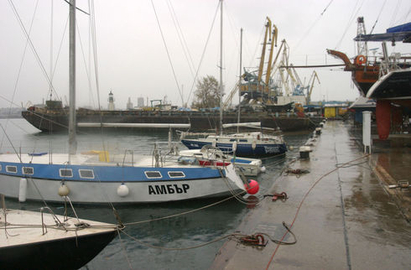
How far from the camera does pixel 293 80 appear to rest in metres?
85.8

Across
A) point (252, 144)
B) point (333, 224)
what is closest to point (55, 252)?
point (333, 224)

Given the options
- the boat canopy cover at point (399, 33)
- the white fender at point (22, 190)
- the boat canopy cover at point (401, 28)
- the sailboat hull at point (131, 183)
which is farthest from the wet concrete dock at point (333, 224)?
the boat canopy cover at point (399, 33)

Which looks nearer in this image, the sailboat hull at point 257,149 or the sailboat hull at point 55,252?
the sailboat hull at point 55,252

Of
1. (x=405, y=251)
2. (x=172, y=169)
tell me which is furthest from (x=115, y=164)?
(x=405, y=251)

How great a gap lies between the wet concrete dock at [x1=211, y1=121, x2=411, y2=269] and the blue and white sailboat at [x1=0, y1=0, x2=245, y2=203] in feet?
7.72

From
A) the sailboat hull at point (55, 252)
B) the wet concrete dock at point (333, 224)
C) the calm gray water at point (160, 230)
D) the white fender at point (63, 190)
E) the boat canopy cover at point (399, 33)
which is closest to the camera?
the sailboat hull at point (55, 252)

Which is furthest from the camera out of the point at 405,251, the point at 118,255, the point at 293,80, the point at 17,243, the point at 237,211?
the point at 293,80

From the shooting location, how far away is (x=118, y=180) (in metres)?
11.5

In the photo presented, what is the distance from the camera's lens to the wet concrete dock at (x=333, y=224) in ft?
19.5

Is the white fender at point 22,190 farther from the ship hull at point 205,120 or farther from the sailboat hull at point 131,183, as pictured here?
the ship hull at point 205,120

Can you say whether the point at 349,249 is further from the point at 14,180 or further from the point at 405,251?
the point at 14,180

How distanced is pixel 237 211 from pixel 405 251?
6.03 meters

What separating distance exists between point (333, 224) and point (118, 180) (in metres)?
7.44

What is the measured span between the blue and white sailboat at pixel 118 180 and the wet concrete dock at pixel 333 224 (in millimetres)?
2354
